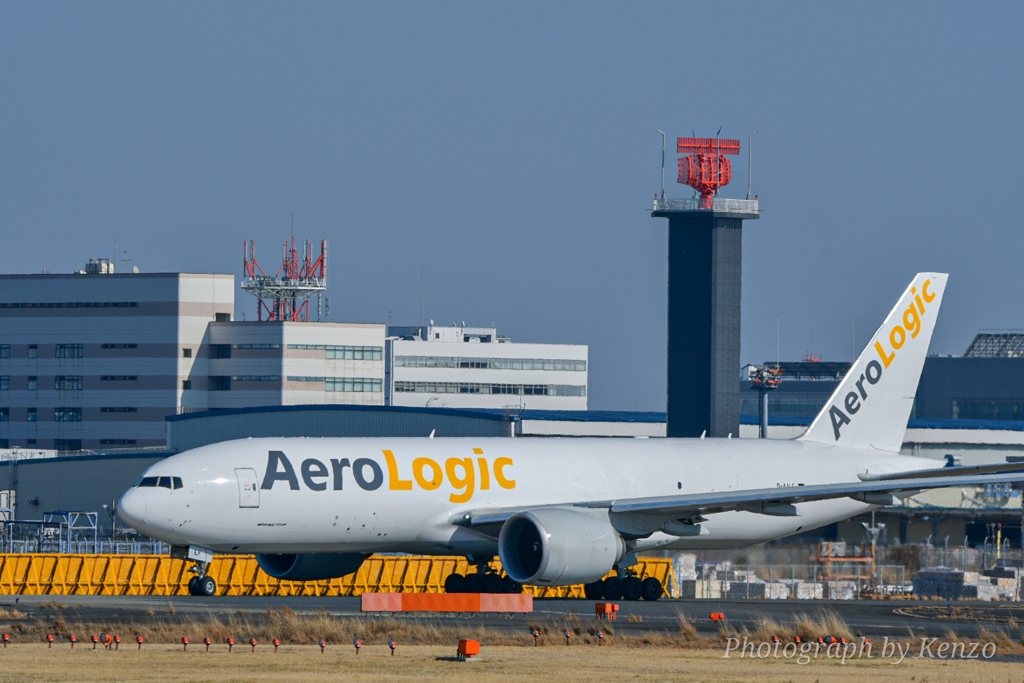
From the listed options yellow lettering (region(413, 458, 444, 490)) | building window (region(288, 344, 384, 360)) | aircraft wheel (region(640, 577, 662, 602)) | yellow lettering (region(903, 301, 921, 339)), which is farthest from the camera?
building window (region(288, 344, 384, 360))

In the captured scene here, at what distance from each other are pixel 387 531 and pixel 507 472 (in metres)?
3.79

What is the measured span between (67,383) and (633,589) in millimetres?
105444

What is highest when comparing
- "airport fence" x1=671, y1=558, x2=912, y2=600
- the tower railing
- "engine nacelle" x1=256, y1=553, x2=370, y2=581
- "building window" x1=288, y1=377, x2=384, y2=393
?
the tower railing

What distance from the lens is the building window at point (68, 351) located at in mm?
139500

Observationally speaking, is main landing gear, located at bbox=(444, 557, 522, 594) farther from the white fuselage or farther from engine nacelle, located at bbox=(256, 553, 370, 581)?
engine nacelle, located at bbox=(256, 553, 370, 581)

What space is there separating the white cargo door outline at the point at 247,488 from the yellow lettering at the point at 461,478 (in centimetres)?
519

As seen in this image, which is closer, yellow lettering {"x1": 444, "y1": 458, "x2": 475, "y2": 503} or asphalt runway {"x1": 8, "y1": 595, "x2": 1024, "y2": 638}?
asphalt runway {"x1": 8, "y1": 595, "x2": 1024, "y2": 638}

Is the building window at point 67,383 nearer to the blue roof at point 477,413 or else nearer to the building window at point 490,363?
the building window at point 490,363

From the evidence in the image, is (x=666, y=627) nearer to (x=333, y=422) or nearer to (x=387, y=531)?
(x=387, y=531)

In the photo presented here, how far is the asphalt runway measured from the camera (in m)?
34.4

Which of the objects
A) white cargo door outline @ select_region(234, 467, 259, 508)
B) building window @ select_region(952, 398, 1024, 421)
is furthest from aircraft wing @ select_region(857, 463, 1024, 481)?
building window @ select_region(952, 398, 1024, 421)

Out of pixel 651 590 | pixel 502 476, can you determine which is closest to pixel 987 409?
pixel 651 590

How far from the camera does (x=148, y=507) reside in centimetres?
3744

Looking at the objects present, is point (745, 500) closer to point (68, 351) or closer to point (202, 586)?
point (202, 586)
